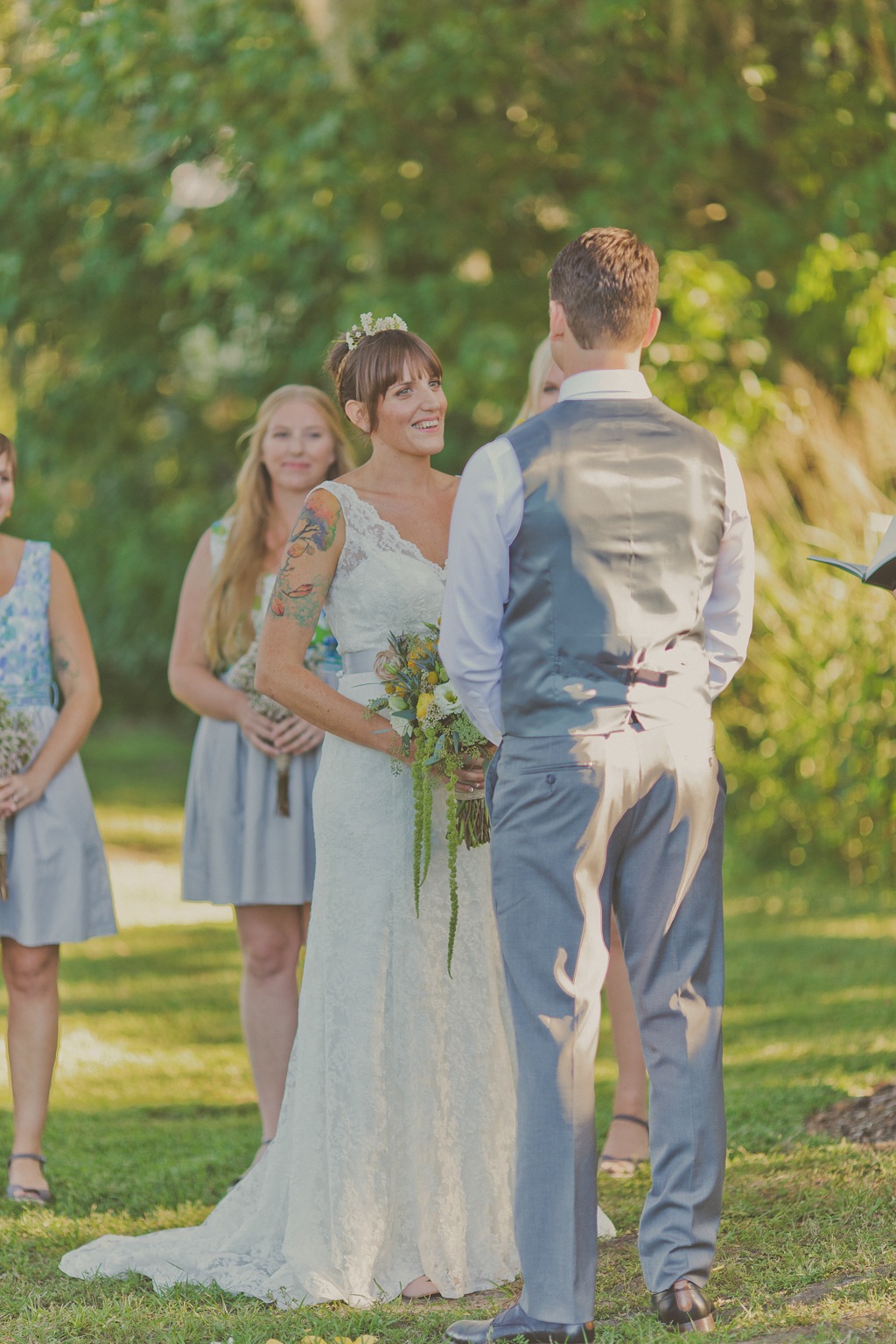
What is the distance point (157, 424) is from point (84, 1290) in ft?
37.2

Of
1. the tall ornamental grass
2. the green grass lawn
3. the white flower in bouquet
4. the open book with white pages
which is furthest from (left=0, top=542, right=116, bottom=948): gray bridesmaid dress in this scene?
the tall ornamental grass

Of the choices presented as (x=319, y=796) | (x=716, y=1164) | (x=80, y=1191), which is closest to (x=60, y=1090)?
(x=80, y=1191)

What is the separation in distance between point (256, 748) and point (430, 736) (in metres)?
1.38

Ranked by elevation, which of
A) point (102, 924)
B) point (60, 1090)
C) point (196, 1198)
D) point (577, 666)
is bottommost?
point (60, 1090)

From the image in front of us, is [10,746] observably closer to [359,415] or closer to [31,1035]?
[31,1035]

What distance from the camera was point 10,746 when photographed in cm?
447

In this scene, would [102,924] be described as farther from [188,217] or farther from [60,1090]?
[188,217]

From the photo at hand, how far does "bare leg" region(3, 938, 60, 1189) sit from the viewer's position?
4535 mm

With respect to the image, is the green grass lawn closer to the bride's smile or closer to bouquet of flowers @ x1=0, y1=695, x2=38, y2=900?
bouquet of flowers @ x1=0, y1=695, x2=38, y2=900

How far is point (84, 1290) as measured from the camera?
12.2 feet

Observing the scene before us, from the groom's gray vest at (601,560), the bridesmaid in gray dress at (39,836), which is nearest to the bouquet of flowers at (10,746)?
the bridesmaid in gray dress at (39,836)

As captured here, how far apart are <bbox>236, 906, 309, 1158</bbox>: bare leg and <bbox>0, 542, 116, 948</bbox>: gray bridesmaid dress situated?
0.43 m

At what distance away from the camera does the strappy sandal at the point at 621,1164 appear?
450 centimetres

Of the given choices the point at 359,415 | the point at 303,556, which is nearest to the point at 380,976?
the point at 303,556
